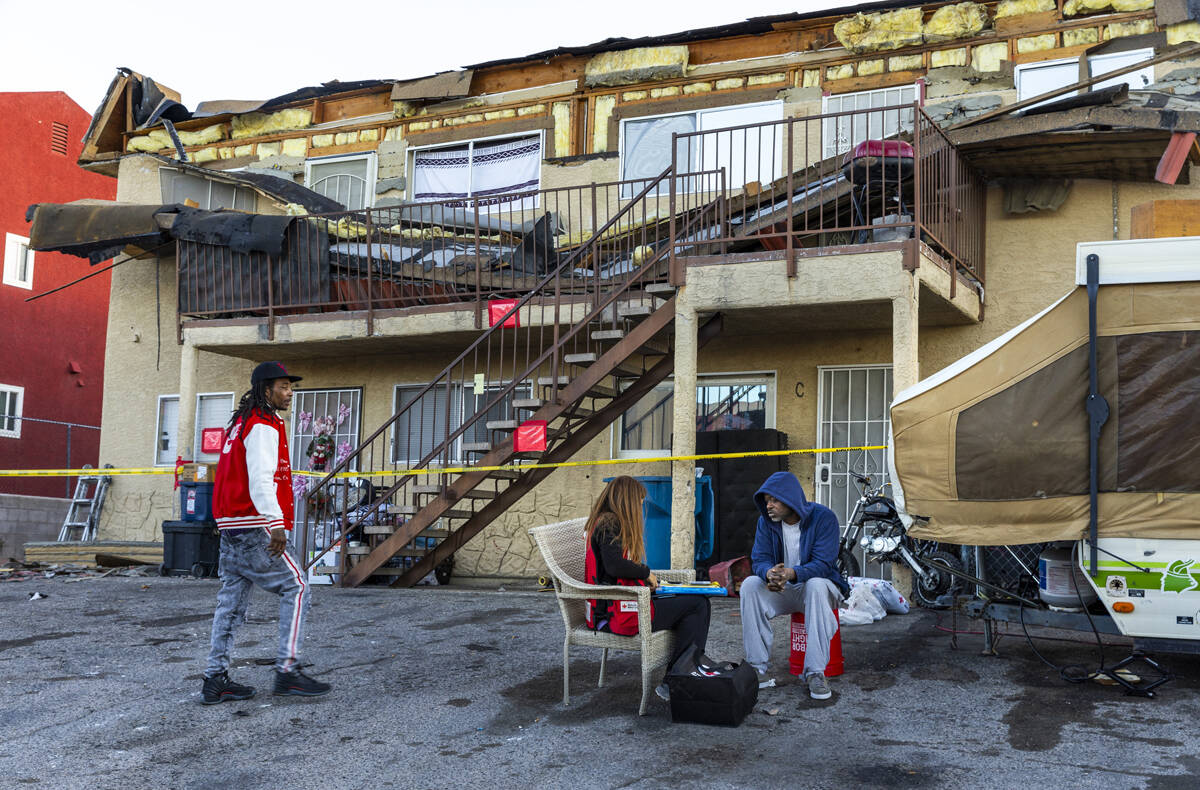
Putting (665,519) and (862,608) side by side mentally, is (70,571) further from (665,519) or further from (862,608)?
(862,608)

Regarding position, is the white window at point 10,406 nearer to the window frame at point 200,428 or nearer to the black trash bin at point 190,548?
the window frame at point 200,428

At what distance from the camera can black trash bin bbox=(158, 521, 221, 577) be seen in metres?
12.9

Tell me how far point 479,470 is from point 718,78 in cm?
599

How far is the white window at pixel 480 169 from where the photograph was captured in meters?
14.6

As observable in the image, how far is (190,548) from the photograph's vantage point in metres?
12.9

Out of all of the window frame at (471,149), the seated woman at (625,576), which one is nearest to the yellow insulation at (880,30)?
the window frame at (471,149)

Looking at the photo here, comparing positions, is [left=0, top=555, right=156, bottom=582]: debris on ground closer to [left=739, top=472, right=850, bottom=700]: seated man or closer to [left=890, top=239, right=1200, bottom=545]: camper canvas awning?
[left=739, top=472, right=850, bottom=700]: seated man

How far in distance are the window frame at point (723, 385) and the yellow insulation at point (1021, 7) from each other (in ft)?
15.5

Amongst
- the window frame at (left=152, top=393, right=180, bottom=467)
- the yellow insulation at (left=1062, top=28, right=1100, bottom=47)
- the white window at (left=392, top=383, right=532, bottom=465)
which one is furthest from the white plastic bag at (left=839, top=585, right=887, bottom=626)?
the window frame at (left=152, top=393, right=180, bottom=467)

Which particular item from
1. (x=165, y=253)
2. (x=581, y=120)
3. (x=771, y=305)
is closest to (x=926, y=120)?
(x=771, y=305)

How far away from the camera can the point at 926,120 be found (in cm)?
980

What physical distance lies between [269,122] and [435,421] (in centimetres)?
585

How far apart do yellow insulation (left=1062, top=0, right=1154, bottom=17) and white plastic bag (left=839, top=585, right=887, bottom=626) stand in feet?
23.1

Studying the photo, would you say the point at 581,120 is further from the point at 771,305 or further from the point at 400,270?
the point at 771,305
